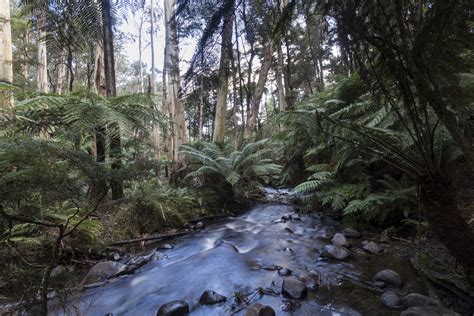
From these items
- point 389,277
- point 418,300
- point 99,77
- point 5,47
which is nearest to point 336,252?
point 389,277

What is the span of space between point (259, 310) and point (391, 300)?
1035 mm

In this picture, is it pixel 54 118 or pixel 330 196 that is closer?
pixel 54 118

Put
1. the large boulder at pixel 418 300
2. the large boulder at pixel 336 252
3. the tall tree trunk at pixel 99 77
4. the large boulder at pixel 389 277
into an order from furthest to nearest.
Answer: the tall tree trunk at pixel 99 77 → the large boulder at pixel 336 252 → the large boulder at pixel 389 277 → the large boulder at pixel 418 300

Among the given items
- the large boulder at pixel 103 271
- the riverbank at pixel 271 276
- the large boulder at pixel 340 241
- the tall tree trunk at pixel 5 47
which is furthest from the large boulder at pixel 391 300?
the tall tree trunk at pixel 5 47

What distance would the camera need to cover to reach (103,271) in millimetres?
2908

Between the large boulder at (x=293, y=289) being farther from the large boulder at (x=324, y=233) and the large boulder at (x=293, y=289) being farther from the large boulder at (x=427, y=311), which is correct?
the large boulder at (x=324, y=233)

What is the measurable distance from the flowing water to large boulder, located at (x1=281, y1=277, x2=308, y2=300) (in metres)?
0.06

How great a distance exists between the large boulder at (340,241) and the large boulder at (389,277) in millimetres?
809

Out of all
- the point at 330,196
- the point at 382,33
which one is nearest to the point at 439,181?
the point at 382,33

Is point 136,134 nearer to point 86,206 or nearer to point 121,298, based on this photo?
point 86,206

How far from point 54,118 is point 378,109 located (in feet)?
12.8

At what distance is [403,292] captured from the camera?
91.8 inches

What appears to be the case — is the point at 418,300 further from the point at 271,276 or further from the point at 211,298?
the point at 211,298

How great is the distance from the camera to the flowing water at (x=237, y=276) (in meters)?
2.30
